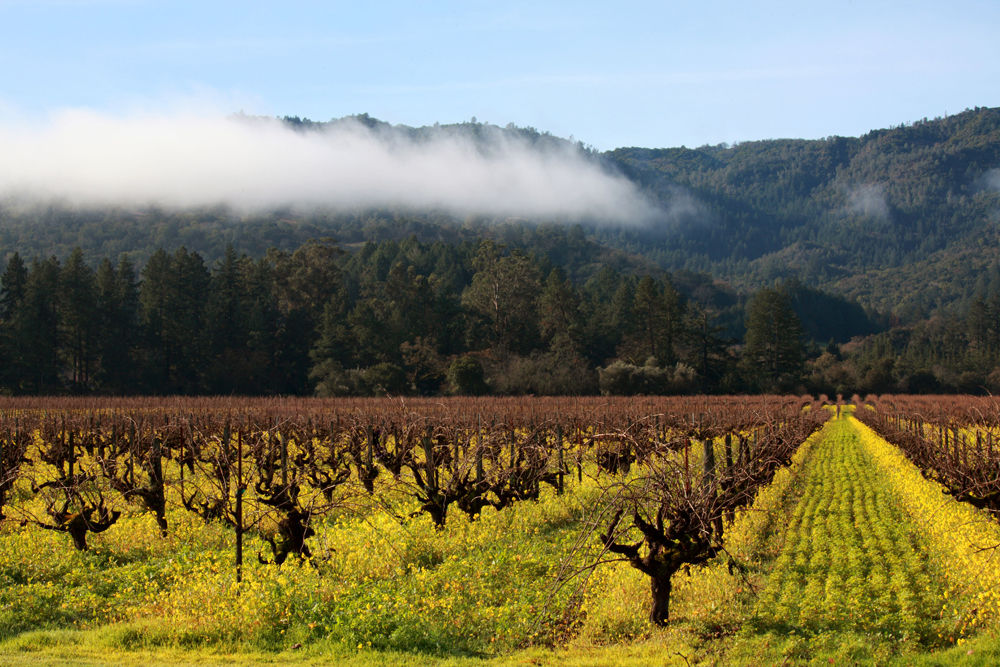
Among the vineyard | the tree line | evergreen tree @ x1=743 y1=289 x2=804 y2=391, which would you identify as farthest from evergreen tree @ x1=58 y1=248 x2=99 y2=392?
evergreen tree @ x1=743 y1=289 x2=804 y2=391

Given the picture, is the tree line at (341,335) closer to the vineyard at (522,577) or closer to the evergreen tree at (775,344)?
the evergreen tree at (775,344)

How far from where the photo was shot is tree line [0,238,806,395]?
212 feet

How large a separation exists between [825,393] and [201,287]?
6639cm

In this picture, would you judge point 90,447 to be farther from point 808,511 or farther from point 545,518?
point 808,511

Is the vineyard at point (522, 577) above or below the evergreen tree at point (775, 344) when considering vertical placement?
above

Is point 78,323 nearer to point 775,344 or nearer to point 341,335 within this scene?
point 341,335

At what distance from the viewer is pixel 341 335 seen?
69750 mm

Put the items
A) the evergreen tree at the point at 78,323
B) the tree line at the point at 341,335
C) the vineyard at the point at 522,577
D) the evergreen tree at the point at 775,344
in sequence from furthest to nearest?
the evergreen tree at the point at 775,344 < the evergreen tree at the point at 78,323 < the tree line at the point at 341,335 < the vineyard at the point at 522,577

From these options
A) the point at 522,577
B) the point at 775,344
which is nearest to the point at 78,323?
the point at 522,577

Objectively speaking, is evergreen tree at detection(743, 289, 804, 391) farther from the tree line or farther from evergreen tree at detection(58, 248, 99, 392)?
evergreen tree at detection(58, 248, 99, 392)

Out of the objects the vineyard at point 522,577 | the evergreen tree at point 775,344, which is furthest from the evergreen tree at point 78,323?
the evergreen tree at point 775,344

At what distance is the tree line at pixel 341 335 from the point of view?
64.8 m

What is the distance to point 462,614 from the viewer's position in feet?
32.2

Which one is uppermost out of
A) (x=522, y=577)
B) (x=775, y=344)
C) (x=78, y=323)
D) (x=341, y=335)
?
(x=78, y=323)
